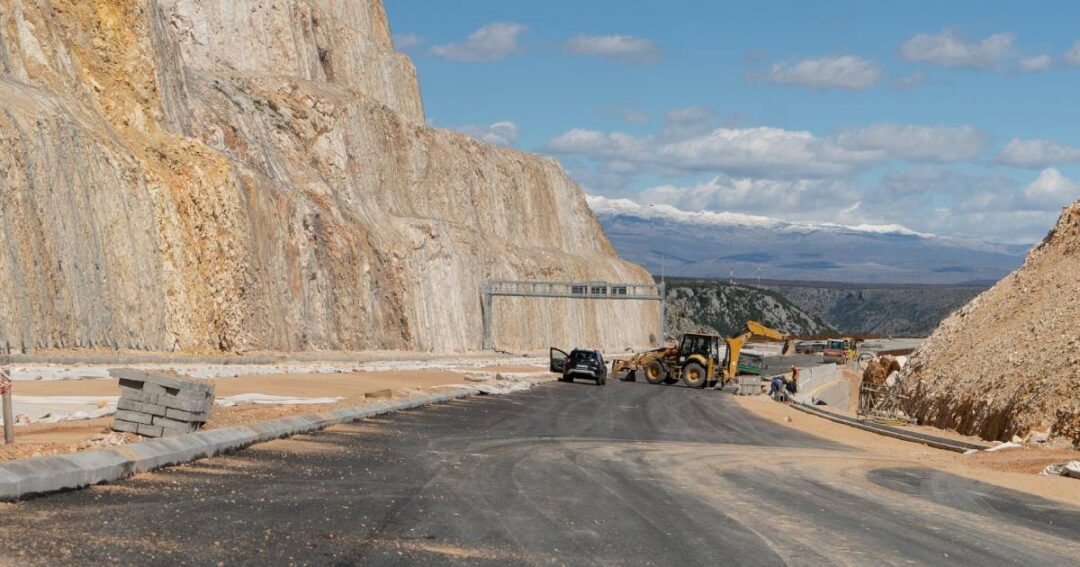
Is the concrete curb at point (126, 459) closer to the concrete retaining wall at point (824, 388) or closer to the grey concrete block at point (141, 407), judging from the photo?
the grey concrete block at point (141, 407)

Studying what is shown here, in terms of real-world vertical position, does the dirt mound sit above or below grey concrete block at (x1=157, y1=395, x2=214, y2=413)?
below

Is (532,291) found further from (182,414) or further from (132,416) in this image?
(132,416)

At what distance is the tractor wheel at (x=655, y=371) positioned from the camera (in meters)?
61.0

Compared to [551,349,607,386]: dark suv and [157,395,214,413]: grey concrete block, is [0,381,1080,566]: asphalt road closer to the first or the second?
[157,395,214,413]: grey concrete block

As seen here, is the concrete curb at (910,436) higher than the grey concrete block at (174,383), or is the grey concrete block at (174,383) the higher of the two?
the grey concrete block at (174,383)

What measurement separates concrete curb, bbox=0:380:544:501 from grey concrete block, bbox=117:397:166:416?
0.80 m

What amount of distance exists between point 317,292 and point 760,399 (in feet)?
95.9

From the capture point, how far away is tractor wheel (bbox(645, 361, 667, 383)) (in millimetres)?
61031

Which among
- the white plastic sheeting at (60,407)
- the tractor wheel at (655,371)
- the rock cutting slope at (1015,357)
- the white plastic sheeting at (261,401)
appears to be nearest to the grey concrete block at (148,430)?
the white plastic sheeting at (60,407)

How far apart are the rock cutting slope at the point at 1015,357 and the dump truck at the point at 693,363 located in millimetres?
16494

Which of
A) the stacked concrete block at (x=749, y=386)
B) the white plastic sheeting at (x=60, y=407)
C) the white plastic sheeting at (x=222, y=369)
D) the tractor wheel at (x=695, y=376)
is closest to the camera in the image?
the white plastic sheeting at (x=60, y=407)

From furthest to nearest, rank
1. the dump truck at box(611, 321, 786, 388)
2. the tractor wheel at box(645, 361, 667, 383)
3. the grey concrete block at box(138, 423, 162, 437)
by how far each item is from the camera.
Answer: the tractor wheel at box(645, 361, 667, 383) → the dump truck at box(611, 321, 786, 388) → the grey concrete block at box(138, 423, 162, 437)

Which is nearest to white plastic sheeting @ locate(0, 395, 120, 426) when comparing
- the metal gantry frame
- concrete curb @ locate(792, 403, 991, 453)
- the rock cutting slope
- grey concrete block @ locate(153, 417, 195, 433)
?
grey concrete block @ locate(153, 417, 195, 433)

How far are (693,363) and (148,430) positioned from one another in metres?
44.2
